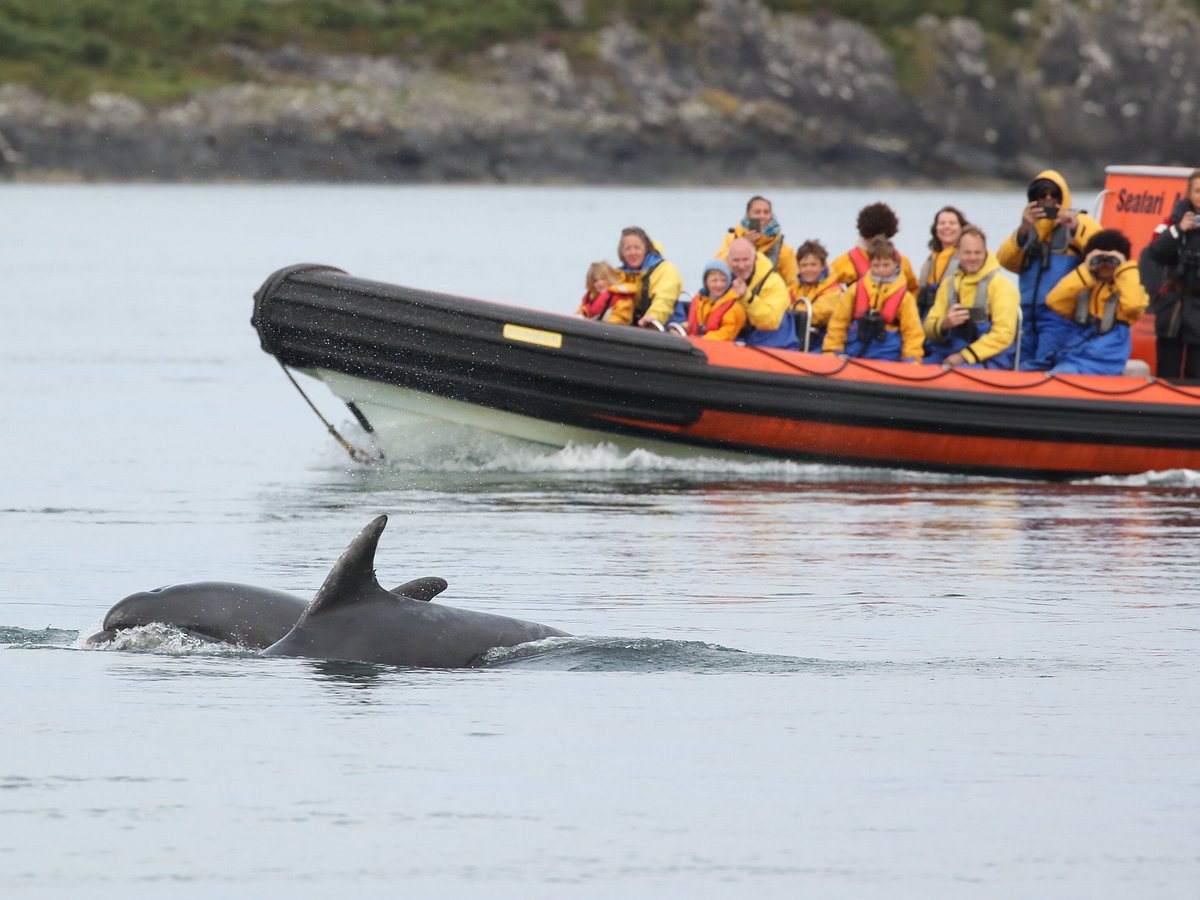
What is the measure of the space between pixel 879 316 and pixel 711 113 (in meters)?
98.6

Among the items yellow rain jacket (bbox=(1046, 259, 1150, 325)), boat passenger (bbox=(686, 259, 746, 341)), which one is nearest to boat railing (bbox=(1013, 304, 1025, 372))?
yellow rain jacket (bbox=(1046, 259, 1150, 325))

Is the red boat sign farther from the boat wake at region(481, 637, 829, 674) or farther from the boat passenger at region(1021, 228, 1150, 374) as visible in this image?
the boat wake at region(481, 637, 829, 674)

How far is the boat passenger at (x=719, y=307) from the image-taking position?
17.8m

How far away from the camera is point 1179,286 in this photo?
17422mm

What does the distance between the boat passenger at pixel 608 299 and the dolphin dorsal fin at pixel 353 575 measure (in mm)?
9075

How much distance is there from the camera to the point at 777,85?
119 meters

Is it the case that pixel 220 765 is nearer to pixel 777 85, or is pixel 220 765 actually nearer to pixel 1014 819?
pixel 1014 819

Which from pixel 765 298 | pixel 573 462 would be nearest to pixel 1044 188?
pixel 765 298

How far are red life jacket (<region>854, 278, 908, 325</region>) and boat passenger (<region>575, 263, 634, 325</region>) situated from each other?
1.83 m

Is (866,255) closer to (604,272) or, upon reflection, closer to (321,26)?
(604,272)

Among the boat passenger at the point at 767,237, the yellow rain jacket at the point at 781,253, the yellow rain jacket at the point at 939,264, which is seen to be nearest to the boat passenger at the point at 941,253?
the yellow rain jacket at the point at 939,264

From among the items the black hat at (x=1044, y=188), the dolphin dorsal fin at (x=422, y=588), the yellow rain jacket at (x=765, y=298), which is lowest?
the dolphin dorsal fin at (x=422, y=588)

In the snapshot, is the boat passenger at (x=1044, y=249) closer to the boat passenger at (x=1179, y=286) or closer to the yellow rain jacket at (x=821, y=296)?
the boat passenger at (x=1179, y=286)

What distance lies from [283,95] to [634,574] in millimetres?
102630
